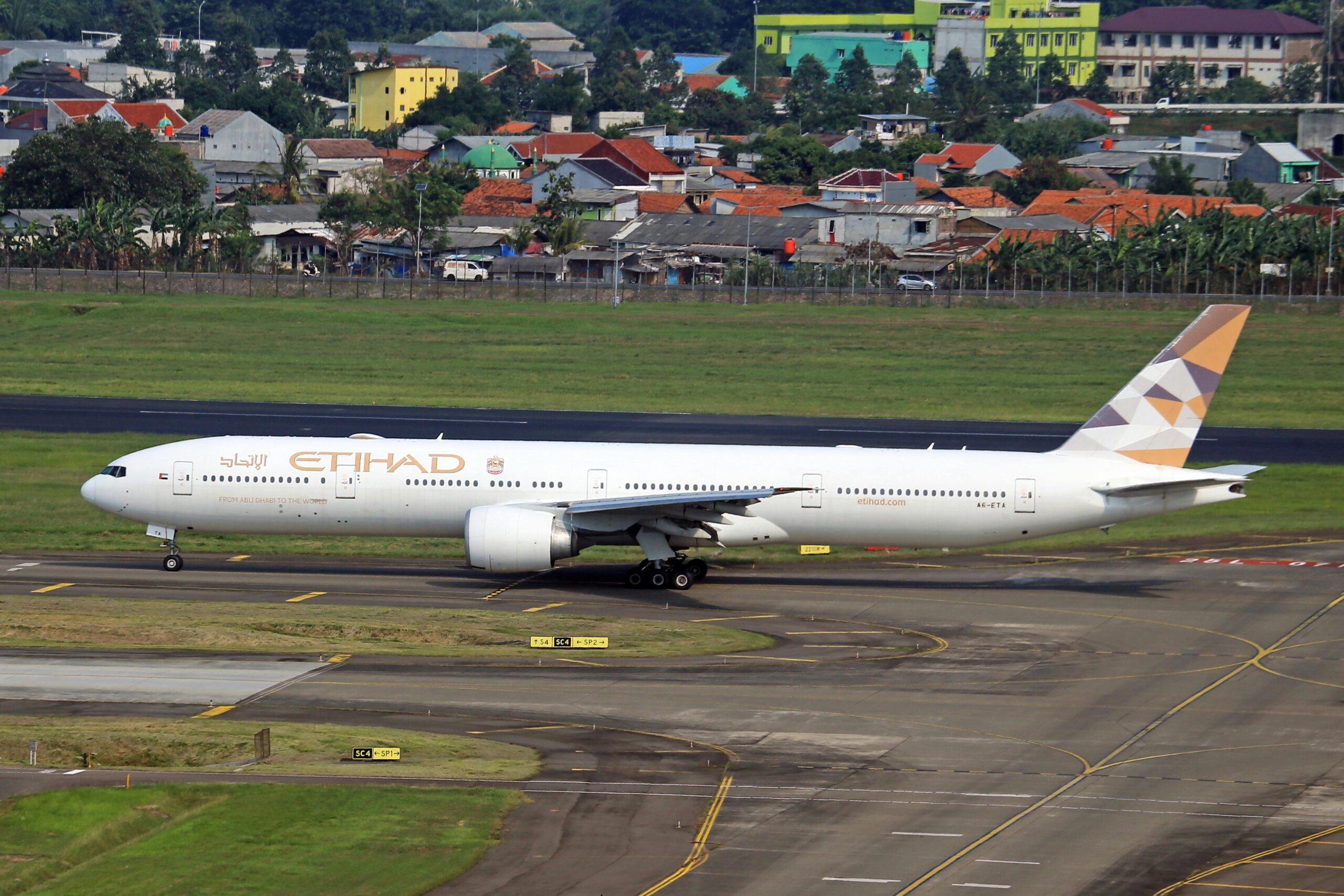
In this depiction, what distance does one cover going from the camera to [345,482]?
2055 inches

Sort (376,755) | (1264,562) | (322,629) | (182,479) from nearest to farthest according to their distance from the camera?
(376,755), (322,629), (182,479), (1264,562)

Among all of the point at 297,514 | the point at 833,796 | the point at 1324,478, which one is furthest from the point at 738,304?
the point at 833,796

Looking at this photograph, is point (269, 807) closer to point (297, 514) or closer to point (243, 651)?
point (243, 651)

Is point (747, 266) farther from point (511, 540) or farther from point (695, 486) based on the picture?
point (511, 540)

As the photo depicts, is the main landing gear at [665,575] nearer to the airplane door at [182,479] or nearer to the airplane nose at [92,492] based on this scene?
the airplane door at [182,479]

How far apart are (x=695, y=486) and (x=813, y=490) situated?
12.5ft

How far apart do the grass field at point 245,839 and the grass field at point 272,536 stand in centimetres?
2685

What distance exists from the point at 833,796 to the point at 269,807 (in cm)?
Result: 1084

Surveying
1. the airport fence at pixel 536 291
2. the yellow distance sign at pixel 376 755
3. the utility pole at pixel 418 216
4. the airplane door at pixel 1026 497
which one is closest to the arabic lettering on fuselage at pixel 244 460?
the yellow distance sign at pixel 376 755

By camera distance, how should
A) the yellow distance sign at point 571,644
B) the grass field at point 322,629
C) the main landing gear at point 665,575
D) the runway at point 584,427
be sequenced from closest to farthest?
1. the grass field at point 322,629
2. the yellow distance sign at point 571,644
3. the main landing gear at point 665,575
4. the runway at point 584,427

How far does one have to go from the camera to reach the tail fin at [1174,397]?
52.9 m

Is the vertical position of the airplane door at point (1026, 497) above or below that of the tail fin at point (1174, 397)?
below

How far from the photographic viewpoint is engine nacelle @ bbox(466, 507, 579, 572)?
5022 cm

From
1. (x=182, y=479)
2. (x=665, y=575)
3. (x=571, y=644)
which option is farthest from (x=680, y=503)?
(x=182, y=479)
